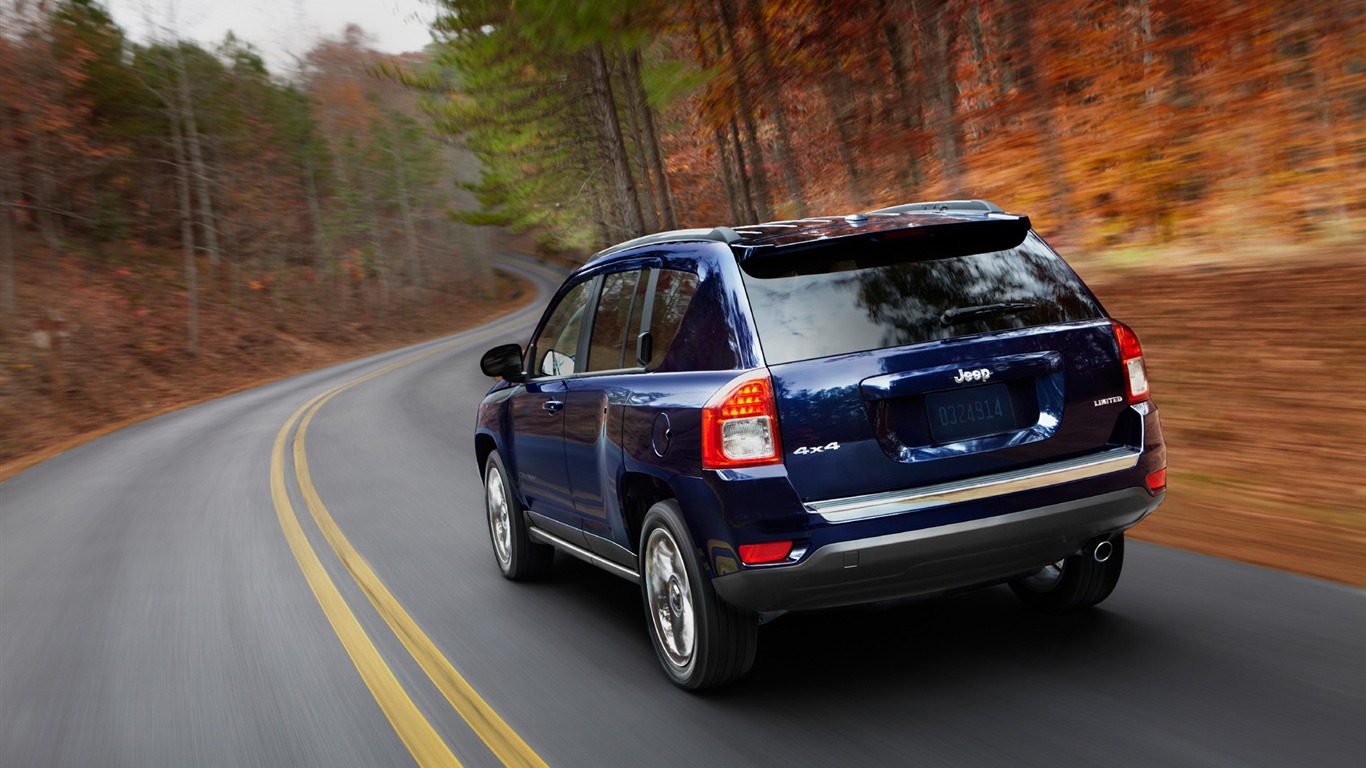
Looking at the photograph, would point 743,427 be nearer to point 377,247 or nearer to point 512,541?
point 512,541

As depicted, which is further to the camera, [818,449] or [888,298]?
[888,298]

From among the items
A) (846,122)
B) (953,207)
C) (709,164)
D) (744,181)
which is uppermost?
(709,164)

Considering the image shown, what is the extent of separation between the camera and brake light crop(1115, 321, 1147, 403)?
434 cm

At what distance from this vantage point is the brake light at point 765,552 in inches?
154

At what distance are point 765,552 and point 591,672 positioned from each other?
1.38m

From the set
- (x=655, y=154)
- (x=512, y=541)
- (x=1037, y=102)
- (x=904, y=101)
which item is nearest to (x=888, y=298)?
(x=512, y=541)

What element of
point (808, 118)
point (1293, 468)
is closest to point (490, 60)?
point (808, 118)

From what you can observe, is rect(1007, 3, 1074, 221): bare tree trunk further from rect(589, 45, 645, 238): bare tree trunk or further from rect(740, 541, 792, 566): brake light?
rect(589, 45, 645, 238): bare tree trunk

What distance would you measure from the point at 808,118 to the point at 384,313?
3216 centimetres

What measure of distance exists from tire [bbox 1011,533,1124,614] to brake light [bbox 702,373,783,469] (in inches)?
60.4

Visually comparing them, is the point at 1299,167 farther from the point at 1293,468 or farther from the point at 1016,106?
the point at 1293,468

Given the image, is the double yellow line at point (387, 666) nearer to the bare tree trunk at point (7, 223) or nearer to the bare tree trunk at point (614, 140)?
the bare tree trunk at point (614, 140)

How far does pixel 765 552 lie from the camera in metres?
3.94

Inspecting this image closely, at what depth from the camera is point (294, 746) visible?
4.32 m
